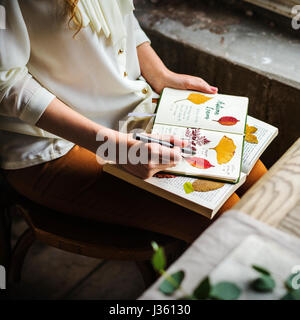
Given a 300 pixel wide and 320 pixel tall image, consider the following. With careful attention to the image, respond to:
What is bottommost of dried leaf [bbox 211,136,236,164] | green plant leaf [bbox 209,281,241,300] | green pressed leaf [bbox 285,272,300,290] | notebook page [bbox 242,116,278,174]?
notebook page [bbox 242,116,278,174]

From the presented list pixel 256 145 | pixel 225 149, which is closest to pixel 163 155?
pixel 225 149

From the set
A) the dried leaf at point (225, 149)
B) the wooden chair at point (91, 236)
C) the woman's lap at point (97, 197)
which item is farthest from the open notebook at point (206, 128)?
the wooden chair at point (91, 236)

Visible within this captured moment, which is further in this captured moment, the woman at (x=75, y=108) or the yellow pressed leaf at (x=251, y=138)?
the yellow pressed leaf at (x=251, y=138)

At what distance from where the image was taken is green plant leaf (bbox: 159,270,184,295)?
526 millimetres

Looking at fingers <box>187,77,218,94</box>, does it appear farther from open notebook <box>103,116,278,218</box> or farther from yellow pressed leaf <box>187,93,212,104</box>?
open notebook <box>103,116,278,218</box>

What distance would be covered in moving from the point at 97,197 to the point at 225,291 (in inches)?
20.4

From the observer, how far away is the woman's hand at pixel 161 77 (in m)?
1.11

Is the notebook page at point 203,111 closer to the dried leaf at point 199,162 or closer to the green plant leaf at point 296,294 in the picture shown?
the dried leaf at point 199,162

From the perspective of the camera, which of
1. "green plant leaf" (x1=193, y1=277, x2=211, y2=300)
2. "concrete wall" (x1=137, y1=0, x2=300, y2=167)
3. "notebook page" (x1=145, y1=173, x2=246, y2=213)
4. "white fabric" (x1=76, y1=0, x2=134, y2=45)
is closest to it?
"green plant leaf" (x1=193, y1=277, x2=211, y2=300)

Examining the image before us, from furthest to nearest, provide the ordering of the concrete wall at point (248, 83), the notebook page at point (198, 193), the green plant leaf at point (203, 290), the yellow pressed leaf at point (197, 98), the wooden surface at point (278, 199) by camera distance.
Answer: the concrete wall at point (248, 83) → the yellow pressed leaf at point (197, 98) → the notebook page at point (198, 193) → the wooden surface at point (278, 199) → the green plant leaf at point (203, 290)

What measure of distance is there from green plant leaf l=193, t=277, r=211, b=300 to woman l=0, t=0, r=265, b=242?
15.5 inches

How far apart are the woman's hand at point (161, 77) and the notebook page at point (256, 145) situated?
16cm

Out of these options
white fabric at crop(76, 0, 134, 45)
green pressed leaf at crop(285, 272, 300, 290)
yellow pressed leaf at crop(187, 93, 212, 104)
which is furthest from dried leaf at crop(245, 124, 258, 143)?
green pressed leaf at crop(285, 272, 300, 290)

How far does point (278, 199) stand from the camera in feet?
2.15
